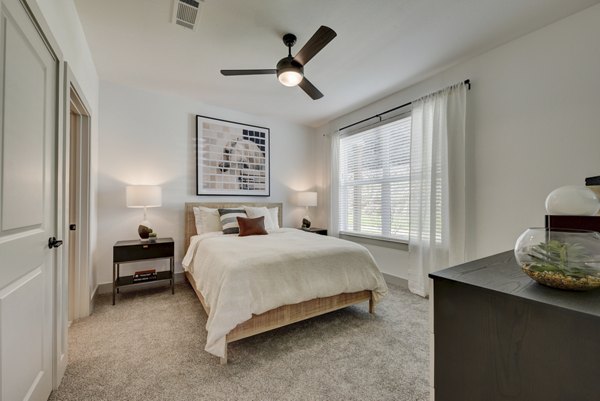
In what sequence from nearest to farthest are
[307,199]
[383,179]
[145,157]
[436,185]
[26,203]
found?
[26,203], [436,185], [145,157], [383,179], [307,199]

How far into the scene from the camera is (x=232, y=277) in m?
1.82

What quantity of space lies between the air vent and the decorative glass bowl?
7.97ft

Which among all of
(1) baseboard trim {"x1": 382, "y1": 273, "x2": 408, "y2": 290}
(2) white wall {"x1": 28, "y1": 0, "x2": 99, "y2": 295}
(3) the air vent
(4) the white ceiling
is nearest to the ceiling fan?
(4) the white ceiling

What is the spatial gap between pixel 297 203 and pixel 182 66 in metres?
2.69

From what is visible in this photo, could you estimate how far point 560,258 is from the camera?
0.76m

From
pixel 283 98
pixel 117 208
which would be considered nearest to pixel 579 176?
pixel 283 98

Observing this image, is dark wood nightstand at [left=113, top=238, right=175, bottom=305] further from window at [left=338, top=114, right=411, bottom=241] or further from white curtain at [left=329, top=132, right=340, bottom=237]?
window at [left=338, top=114, right=411, bottom=241]

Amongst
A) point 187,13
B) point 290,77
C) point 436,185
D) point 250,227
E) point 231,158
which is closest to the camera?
point 187,13

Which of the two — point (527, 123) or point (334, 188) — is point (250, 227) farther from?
point (527, 123)

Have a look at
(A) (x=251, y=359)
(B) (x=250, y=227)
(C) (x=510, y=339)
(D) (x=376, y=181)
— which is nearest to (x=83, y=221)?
(B) (x=250, y=227)

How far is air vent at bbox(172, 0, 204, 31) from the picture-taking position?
186 centimetres

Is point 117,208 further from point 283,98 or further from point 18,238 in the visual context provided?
point 283,98

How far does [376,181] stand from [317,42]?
7.63ft

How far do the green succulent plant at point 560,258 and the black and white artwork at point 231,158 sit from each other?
369 centimetres
